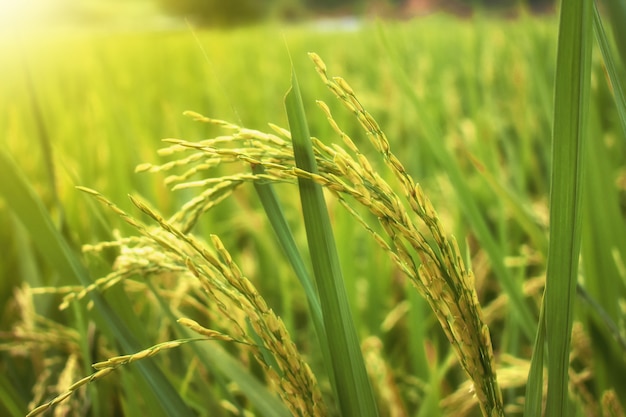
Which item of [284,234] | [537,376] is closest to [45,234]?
[284,234]

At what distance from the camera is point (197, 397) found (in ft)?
2.05

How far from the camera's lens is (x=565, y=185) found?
34cm

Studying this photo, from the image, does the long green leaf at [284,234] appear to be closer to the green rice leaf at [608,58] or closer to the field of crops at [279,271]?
the field of crops at [279,271]

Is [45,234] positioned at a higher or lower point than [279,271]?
higher

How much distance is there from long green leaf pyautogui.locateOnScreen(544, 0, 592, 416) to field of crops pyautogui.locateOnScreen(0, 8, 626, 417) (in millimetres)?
15

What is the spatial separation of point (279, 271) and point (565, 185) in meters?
0.65

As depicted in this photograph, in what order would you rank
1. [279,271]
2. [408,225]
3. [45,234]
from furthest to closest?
[279,271] → [45,234] → [408,225]

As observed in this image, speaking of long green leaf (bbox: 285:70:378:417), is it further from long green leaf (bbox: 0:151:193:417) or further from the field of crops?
long green leaf (bbox: 0:151:193:417)

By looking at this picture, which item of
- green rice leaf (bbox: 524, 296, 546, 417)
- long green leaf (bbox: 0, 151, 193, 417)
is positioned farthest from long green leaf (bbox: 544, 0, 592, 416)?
long green leaf (bbox: 0, 151, 193, 417)

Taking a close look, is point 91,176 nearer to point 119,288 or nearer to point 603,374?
point 119,288

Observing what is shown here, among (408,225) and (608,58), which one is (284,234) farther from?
(608,58)

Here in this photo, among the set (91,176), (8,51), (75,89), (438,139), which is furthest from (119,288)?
(8,51)

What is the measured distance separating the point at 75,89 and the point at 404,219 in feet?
8.89

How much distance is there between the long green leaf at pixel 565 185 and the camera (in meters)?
0.32
